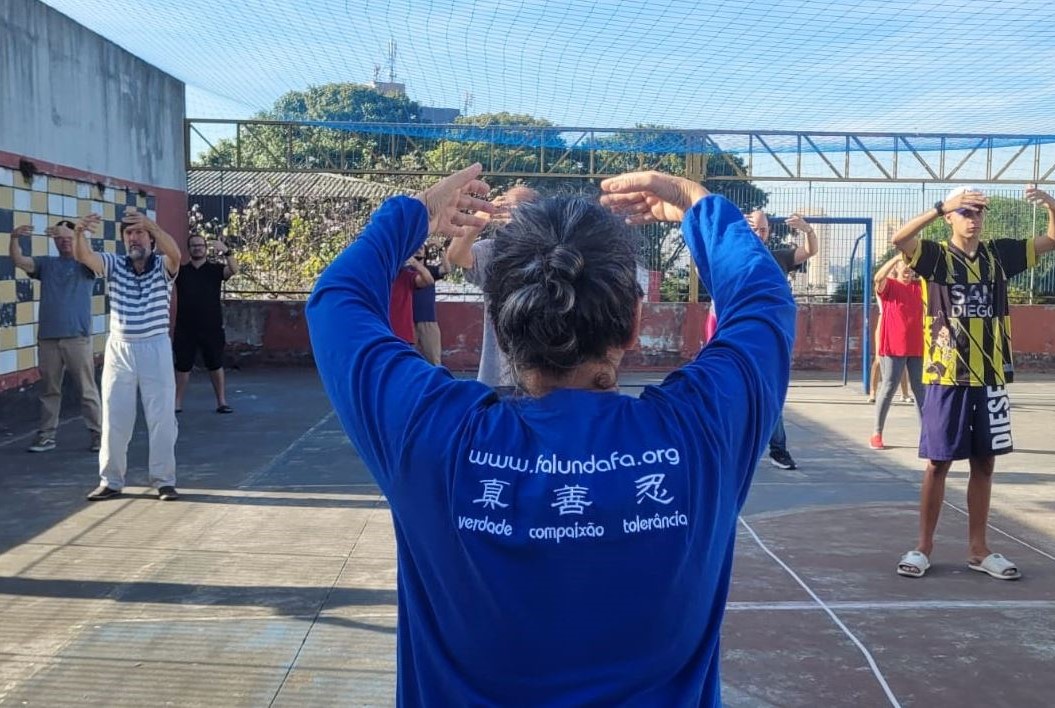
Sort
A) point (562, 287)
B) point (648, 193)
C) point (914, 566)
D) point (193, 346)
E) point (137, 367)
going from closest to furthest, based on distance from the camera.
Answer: point (562, 287) < point (648, 193) < point (914, 566) < point (137, 367) < point (193, 346)

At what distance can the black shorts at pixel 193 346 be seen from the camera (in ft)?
32.2

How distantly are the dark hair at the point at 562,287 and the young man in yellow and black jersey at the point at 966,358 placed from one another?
3735mm

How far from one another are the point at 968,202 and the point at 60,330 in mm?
6789

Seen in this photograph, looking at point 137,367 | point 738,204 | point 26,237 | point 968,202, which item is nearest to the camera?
point 968,202

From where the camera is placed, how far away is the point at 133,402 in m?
6.41

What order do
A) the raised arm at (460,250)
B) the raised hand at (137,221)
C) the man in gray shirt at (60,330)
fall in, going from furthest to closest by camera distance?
the man in gray shirt at (60,330), the raised hand at (137,221), the raised arm at (460,250)

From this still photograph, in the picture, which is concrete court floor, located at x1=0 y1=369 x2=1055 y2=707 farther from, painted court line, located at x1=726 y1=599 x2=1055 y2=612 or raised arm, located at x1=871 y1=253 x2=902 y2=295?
raised arm, located at x1=871 y1=253 x2=902 y2=295

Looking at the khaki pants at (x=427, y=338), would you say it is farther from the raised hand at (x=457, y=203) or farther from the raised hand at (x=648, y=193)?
the raised hand at (x=648, y=193)

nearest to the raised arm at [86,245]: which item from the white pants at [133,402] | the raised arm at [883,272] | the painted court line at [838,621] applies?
the white pants at [133,402]

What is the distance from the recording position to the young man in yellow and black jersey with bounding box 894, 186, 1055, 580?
15.5 ft

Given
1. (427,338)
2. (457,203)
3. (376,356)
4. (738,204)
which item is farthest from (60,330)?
(738,204)

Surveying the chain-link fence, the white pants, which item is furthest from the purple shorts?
the chain-link fence

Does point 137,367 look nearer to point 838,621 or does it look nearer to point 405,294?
point 405,294

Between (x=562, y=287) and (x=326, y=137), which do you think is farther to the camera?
(x=326, y=137)
